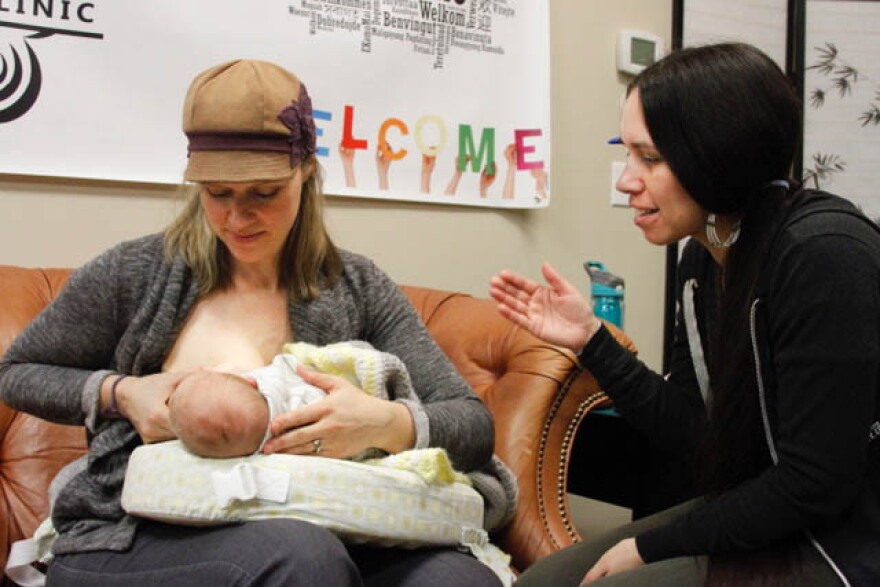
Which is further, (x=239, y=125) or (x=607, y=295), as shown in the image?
(x=607, y=295)

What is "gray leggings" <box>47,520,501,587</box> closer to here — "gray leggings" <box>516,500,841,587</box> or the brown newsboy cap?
"gray leggings" <box>516,500,841,587</box>

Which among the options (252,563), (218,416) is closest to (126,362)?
(218,416)

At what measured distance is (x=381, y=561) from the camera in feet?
4.31

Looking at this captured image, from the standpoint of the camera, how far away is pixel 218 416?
1.17 meters

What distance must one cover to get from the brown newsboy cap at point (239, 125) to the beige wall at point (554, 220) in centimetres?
62

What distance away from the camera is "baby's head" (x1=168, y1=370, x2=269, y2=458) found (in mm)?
1167

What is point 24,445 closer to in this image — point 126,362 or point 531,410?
point 126,362

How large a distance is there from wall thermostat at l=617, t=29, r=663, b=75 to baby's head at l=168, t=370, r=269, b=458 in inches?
74.6

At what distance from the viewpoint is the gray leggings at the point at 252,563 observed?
3.60ft

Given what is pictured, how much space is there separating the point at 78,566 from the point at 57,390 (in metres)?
0.29

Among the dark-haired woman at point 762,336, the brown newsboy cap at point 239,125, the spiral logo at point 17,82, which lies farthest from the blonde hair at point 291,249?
the dark-haired woman at point 762,336

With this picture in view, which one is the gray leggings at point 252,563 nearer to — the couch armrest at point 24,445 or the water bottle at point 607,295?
the couch armrest at point 24,445

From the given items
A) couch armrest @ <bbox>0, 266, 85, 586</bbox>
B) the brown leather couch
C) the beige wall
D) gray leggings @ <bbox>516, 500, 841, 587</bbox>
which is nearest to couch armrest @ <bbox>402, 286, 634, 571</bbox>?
the brown leather couch

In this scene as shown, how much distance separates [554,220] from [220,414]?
161 cm
